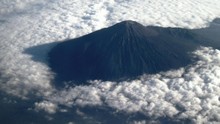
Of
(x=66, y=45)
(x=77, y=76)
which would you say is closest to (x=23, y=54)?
(x=66, y=45)

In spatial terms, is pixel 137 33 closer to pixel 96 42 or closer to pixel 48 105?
pixel 96 42

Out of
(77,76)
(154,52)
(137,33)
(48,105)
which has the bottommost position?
(48,105)

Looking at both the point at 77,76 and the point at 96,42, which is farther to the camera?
the point at 96,42

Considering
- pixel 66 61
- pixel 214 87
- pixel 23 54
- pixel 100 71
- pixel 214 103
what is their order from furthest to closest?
pixel 23 54, pixel 66 61, pixel 100 71, pixel 214 87, pixel 214 103

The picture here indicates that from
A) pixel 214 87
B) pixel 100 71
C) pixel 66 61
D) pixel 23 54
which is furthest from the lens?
pixel 23 54

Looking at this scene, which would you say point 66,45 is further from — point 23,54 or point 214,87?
point 214,87

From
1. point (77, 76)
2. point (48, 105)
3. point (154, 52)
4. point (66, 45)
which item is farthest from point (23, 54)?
point (154, 52)

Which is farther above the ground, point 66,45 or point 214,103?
point 66,45
